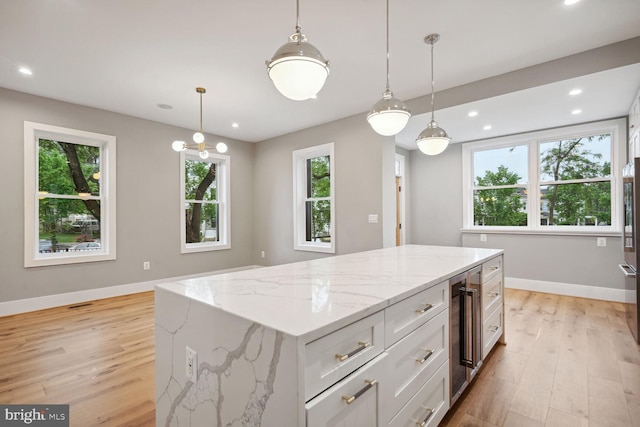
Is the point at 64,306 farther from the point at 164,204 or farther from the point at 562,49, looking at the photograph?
the point at 562,49

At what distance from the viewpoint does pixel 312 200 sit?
5.41 meters

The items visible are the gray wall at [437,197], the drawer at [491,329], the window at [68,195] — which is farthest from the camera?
the gray wall at [437,197]

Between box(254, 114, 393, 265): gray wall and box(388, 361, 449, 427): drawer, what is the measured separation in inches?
105

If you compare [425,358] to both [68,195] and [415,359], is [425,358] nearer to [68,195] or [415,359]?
[415,359]

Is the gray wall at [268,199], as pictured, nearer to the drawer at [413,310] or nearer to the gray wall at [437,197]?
the gray wall at [437,197]

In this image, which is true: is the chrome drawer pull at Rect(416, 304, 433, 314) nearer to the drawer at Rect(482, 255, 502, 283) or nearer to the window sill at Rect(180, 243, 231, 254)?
the drawer at Rect(482, 255, 502, 283)

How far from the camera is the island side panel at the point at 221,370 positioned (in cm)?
84

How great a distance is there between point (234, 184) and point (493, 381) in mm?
5045

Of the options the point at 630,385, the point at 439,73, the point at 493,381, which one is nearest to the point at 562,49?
the point at 439,73

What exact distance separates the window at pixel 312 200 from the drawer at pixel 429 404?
3.48 metres

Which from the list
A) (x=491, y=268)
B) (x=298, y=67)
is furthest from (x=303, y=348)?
(x=491, y=268)

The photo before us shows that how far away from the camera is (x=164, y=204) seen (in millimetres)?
4875

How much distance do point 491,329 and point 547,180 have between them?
3.55 meters

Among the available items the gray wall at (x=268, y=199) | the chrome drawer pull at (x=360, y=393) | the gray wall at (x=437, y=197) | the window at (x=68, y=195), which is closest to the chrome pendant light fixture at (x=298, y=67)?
the chrome drawer pull at (x=360, y=393)
